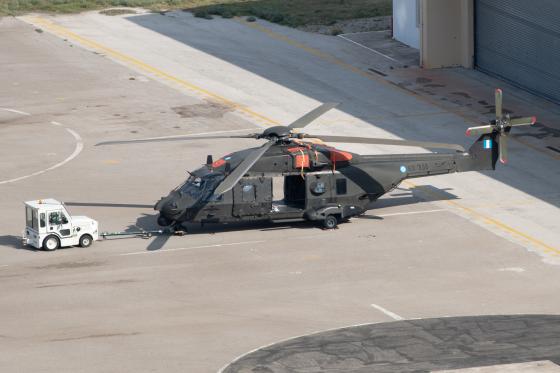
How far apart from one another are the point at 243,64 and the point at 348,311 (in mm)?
33405

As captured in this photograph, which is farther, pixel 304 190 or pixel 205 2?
pixel 205 2

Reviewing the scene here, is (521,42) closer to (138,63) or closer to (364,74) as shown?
(364,74)

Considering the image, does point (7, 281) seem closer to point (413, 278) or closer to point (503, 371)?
point (413, 278)

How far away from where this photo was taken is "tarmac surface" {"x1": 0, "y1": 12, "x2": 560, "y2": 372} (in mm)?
33844

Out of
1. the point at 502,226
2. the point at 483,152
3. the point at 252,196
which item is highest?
the point at 483,152

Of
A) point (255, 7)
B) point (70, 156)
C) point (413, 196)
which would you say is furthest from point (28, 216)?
point (255, 7)

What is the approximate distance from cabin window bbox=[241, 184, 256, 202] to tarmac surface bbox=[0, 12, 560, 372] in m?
1.42

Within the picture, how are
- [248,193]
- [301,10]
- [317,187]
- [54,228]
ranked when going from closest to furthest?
[54,228] → [248,193] → [317,187] → [301,10]

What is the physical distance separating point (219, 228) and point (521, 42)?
25.1 meters

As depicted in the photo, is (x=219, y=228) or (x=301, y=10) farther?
(x=301, y=10)

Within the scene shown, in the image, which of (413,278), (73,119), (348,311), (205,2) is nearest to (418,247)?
(413,278)

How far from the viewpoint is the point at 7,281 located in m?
37.4

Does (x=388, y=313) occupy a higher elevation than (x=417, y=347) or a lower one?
higher

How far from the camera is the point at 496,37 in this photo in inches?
2483
